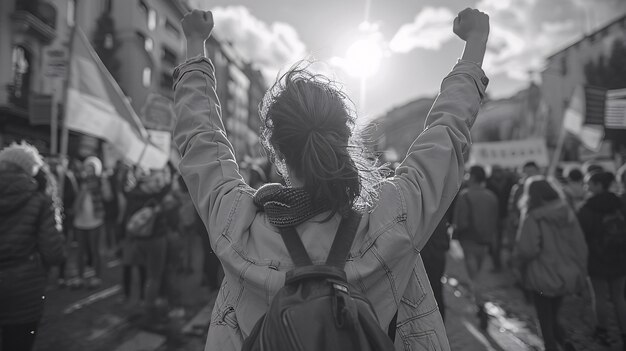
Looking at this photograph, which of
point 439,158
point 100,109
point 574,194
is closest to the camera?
point 439,158

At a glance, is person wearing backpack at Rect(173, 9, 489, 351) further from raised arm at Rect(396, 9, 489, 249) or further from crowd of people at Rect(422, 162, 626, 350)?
crowd of people at Rect(422, 162, 626, 350)

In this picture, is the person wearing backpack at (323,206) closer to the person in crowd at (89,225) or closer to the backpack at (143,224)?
the backpack at (143,224)

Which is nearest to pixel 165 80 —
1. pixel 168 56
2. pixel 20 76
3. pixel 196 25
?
pixel 168 56

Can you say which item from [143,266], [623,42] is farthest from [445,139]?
[623,42]

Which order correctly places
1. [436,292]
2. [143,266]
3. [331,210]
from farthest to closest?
1. [143,266]
2. [436,292]
3. [331,210]

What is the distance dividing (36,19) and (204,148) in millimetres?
22019

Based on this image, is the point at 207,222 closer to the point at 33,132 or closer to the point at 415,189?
the point at 415,189

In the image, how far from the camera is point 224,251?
129 centimetres

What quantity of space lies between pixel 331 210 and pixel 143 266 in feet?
17.5

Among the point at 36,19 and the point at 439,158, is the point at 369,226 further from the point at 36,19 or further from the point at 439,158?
the point at 36,19

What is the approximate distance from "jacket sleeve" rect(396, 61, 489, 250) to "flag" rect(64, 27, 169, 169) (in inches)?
234

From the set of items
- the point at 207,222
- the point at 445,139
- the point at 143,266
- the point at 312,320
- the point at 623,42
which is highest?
the point at 623,42

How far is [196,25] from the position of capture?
5.23ft

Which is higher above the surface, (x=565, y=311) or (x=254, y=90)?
(x=254, y=90)
